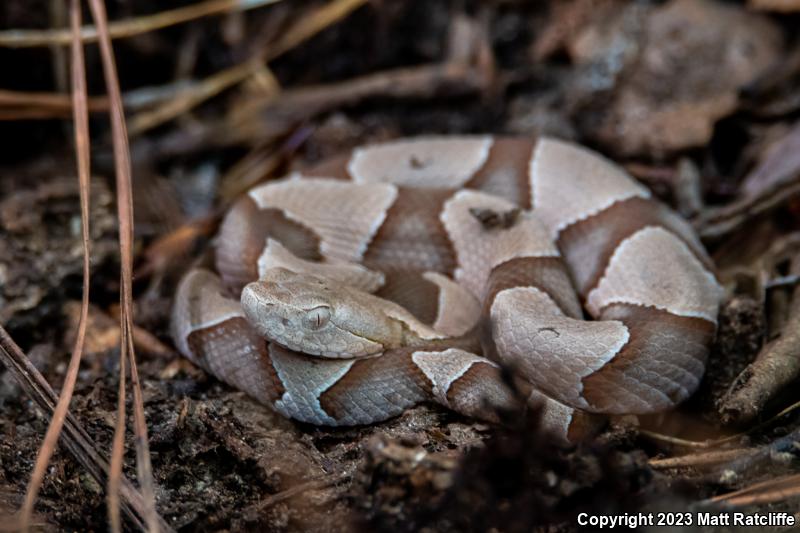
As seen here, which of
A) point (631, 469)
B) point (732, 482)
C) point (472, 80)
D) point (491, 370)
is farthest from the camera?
point (472, 80)

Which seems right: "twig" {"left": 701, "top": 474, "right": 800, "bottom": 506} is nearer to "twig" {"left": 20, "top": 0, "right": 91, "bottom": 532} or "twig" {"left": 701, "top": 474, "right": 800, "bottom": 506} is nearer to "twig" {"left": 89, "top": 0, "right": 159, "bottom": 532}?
"twig" {"left": 89, "top": 0, "right": 159, "bottom": 532}

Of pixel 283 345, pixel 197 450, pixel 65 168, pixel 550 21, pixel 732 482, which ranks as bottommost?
pixel 732 482

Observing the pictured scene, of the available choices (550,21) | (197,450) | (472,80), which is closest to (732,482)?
(197,450)

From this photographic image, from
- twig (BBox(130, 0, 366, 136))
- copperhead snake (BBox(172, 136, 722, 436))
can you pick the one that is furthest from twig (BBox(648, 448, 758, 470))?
twig (BBox(130, 0, 366, 136))

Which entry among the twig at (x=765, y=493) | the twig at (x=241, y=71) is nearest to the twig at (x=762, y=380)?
the twig at (x=765, y=493)

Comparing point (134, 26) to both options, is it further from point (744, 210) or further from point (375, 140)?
point (744, 210)

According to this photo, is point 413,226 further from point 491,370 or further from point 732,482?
point 732,482

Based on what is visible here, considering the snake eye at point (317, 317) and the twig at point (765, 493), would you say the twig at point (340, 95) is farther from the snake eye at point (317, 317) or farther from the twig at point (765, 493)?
the twig at point (765, 493)
